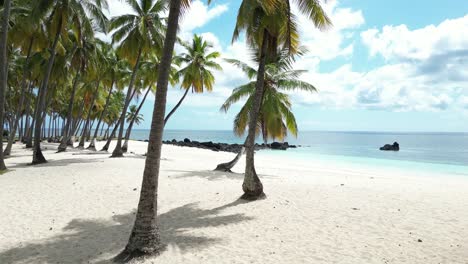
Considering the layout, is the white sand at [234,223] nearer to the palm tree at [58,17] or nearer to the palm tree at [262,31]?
the palm tree at [262,31]

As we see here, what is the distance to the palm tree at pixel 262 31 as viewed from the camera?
11.0 m

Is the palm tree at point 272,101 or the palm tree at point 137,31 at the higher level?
the palm tree at point 137,31

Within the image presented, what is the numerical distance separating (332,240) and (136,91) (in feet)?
106

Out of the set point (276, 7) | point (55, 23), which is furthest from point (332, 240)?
point (55, 23)

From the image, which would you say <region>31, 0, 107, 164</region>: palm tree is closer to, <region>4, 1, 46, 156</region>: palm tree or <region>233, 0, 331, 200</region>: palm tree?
<region>4, 1, 46, 156</region>: palm tree

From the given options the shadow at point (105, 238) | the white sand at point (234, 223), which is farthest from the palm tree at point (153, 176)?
the shadow at point (105, 238)

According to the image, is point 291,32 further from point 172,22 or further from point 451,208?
point 451,208

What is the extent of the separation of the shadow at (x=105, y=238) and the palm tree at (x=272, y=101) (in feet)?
30.9

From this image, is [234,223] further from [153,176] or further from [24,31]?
[24,31]

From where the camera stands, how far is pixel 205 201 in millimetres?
11727

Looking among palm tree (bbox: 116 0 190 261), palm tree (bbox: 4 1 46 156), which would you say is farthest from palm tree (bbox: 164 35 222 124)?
palm tree (bbox: 116 0 190 261)

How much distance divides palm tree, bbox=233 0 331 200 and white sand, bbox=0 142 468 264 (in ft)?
3.41

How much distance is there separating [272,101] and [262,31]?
7188 millimetres

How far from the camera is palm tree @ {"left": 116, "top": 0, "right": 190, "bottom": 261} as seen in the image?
22.6 ft
